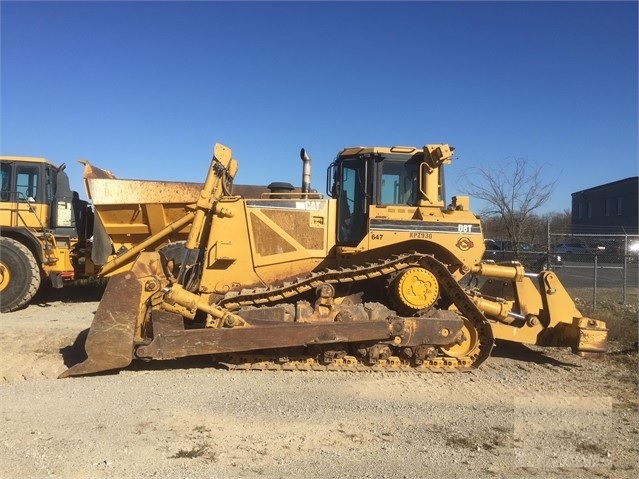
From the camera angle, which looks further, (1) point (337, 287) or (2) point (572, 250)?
(2) point (572, 250)

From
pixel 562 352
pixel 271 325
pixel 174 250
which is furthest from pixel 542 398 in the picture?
pixel 174 250

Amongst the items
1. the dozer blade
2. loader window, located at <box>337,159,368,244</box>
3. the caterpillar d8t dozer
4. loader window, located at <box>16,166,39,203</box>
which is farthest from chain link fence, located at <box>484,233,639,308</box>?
loader window, located at <box>16,166,39,203</box>

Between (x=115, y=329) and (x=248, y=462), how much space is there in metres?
2.93

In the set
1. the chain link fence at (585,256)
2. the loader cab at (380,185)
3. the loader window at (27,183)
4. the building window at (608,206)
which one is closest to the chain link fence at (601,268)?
the chain link fence at (585,256)

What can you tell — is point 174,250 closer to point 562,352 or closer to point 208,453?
point 208,453

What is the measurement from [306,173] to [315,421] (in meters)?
3.98

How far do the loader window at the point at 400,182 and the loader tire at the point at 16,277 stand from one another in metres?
7.84

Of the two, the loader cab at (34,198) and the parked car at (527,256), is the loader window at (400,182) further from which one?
the loader cab at (34,198)

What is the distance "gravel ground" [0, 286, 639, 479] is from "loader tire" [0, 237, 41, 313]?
3684 mm

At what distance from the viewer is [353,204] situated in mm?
7430

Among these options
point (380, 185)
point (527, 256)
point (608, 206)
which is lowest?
point (527, 256)

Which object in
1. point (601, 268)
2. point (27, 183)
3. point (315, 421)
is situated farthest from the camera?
point (601, 268)

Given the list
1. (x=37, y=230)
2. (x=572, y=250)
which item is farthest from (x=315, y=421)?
(x=572, y=250)

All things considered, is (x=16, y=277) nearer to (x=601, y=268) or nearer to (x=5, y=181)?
(x=5, y=181)
